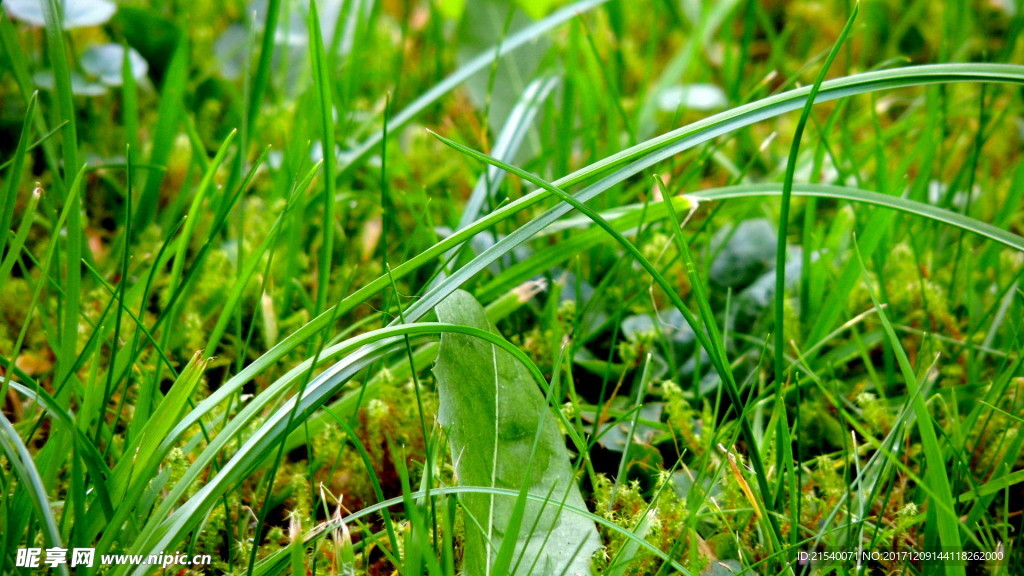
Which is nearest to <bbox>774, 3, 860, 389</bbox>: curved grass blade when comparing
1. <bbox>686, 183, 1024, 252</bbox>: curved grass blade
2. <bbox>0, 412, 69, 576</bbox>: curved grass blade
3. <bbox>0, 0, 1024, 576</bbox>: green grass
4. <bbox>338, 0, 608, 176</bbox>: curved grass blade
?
<bbox>0, 0, 1024, 576</bbox>: green grass

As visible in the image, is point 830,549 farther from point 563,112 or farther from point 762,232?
point 563,112

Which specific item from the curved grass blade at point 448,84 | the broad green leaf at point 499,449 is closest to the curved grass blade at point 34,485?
the broad green leaf at point 499,449

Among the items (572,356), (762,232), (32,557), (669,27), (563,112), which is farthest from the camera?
(669,27)

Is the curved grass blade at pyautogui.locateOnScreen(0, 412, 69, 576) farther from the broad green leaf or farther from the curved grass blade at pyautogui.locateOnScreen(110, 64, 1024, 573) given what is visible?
the broad green leaf

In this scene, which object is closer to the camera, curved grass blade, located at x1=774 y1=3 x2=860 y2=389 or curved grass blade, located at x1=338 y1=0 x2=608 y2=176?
curved grass blade, located at x1=774 y1=3 x2=860 y2=389

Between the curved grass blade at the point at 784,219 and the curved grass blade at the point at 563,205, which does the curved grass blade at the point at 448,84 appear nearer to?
the curved grass blade at the point at 563,205

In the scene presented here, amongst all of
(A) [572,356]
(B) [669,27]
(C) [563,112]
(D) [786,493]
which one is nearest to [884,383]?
(D) [786,493]

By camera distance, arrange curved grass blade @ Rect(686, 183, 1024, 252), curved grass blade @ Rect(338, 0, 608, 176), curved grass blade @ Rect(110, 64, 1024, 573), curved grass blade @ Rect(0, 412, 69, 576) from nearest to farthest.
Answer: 1. curved grass blade @ Rect(0, 412, 69, 576)
2. curved grass blade @ Rect(110, 64, 1024, 573)
3. curved grass blade @ Rect(686, 183, 1024, 252)
4. curved grass blade @ Rect(338, 0, 608, 176)
